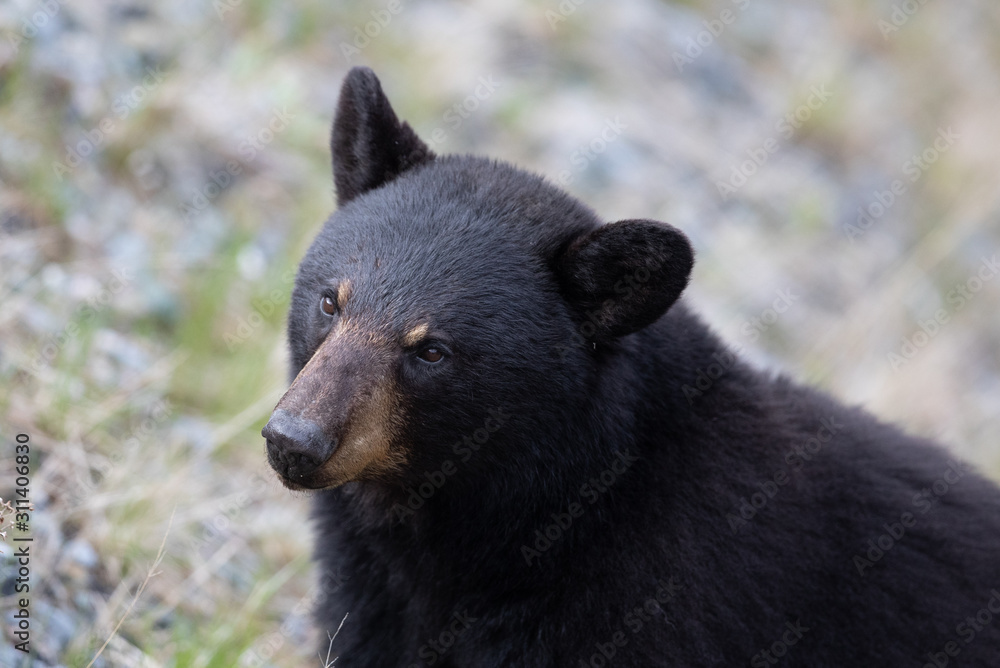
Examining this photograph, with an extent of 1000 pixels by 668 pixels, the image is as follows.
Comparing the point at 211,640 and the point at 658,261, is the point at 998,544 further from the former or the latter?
the point at 211,640

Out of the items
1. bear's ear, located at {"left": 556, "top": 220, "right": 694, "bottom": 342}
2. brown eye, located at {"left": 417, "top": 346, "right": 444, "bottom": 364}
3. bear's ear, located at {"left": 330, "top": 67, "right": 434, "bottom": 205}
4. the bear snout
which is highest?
bear's ear, located at {"left": 556, "top": 220, "right": 694, "bottom": 342}

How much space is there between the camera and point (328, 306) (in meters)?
3.25

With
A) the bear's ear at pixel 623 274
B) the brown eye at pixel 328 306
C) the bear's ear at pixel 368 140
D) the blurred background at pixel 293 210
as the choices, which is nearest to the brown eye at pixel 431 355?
the brown eye at pixel 328 306

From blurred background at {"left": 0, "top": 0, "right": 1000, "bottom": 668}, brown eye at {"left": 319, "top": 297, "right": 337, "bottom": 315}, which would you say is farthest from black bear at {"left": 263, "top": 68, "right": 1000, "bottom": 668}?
blurred background at {"left": 0, "top": 0, "right": 1000, "bottom": 668}

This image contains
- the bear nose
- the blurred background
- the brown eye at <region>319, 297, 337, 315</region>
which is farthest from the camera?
the blurred background

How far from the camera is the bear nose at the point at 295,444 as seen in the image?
9.18 ft

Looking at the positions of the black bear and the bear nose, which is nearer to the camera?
the bear nose

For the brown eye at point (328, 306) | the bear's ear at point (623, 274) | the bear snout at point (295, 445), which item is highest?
the bear's ear at point (623, 274)

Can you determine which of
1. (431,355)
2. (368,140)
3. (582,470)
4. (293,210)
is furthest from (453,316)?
(293,210)

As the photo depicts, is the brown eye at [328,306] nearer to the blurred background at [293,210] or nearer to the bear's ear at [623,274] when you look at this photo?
the bear's ear at [623,274]

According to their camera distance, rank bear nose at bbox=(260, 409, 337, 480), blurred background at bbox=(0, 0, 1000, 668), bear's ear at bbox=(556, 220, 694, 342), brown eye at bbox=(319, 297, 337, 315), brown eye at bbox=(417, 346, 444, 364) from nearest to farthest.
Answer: bear nose at bbox=(260, 409, 337, 480)
bear's ear at bbox=(556, 220, 694, 342)
brown eye at bbox=(417, 346, 444, 364)
brown eye at bbox=(319, 297, 337, 315)
blurred background at bbox=(0, 0, 1000, 668)

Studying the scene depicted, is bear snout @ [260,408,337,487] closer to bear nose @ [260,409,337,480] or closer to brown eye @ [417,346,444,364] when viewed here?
bear nose @ [260,409,337,480]

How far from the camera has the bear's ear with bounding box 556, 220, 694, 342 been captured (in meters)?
3.02

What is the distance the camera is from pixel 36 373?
14.3 feet
